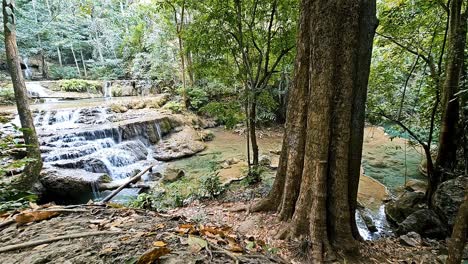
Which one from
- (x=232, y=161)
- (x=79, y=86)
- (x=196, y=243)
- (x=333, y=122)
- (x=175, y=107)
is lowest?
(x=232, y=161)

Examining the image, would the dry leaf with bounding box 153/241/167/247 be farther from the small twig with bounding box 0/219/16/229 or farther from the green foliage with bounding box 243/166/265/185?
the green foliage with bounding box 243/166/265/185

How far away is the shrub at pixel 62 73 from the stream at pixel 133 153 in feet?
38.1

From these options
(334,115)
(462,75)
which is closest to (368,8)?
(334,115)

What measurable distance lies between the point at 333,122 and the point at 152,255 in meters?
2.21

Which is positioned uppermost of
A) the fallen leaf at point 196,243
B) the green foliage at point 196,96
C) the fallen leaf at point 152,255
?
the green foliage at point 196,96

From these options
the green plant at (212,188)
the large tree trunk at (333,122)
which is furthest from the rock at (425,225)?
the green plant at (212,188)

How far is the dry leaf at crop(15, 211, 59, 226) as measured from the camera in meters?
2.00

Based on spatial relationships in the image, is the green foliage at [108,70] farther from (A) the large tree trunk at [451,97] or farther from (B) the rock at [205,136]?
(A) the large tree trunk at [451,97]

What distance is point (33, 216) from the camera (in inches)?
81.5

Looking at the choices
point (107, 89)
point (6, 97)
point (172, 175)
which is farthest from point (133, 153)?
point (107, 89)

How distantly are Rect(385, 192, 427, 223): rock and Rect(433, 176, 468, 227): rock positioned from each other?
464 mm

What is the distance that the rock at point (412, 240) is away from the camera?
3.58 meters

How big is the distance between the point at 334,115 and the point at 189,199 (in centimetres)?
376

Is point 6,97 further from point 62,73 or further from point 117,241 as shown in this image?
point 117,241
